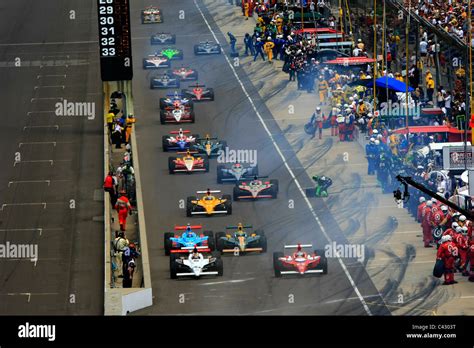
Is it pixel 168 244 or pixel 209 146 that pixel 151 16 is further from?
pixel 168 244

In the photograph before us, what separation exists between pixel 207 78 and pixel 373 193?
28.0m

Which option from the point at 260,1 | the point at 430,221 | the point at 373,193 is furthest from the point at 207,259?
the point at 260,1

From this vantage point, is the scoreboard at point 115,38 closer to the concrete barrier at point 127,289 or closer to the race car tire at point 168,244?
the concrete barrier at point 127,289

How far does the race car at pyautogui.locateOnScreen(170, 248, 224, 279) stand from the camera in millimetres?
55125

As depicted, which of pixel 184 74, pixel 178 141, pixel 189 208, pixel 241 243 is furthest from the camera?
pixel 184 74

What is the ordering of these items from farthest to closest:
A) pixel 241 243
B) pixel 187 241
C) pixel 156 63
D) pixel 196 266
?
pixel 156 63 < pixel 241 243 < pixel 187 241 < pixel 196 266

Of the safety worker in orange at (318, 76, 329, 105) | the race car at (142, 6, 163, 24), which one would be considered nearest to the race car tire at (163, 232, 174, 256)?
the safety worker in orange at (318, 76, 329, 105)

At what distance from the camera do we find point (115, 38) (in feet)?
231

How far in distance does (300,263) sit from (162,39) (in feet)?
156

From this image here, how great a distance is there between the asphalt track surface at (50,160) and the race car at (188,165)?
332cm

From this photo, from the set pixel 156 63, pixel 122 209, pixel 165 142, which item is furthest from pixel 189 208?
pixel 156 63

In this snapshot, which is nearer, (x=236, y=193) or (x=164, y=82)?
(x=236, y=193)

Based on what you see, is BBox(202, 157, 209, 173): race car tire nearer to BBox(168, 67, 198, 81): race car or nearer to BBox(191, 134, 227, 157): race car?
BBox(191, 134, 227, 157): race car
